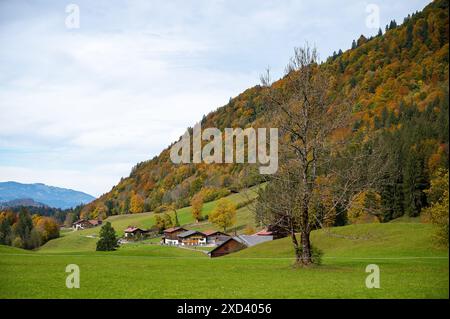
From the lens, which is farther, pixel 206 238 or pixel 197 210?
pixel 197 210

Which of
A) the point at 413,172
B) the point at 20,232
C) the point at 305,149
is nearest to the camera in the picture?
the point at 305,149

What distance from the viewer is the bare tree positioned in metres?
27.3

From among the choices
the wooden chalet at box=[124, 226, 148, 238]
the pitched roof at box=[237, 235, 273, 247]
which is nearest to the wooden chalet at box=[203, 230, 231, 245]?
the pitched roof at box=[237, 235, 273, 247]

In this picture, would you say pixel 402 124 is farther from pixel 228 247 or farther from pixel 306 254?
pixel 306 254

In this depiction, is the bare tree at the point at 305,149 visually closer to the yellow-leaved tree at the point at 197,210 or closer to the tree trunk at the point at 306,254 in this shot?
the tree trunk at the point at 306,254

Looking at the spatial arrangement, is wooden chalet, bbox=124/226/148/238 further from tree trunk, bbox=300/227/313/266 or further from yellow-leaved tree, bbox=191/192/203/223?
tree trunk, bbox=300/227/313/266

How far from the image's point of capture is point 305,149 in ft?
89.5

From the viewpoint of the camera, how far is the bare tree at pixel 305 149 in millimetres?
27261

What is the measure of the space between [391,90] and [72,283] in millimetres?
181675

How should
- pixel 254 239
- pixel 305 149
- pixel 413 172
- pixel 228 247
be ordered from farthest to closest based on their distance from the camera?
pixel 254 239, pixel 228 247, pixel 413 172, pixel 305 149

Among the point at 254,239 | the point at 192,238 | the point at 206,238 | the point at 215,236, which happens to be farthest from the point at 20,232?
the point at 254,239

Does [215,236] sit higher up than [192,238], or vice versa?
[215,236]
